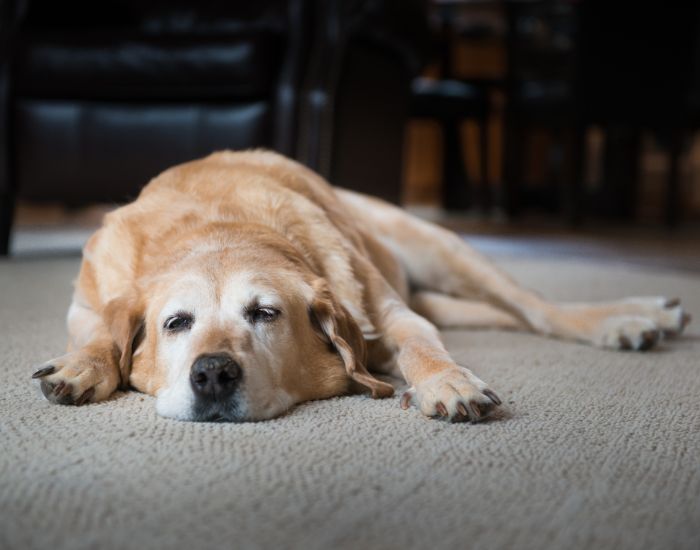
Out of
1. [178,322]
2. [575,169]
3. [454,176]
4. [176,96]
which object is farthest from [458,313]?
[454,176]

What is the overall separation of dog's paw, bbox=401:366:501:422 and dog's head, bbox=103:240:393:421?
0.13 m

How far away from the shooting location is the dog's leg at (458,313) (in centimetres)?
223

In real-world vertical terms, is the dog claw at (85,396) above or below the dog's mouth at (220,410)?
below

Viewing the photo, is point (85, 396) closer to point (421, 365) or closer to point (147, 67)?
point (421, 365)

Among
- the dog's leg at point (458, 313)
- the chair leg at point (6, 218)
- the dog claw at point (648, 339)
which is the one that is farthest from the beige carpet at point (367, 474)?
the chair leg at point (6, 218)

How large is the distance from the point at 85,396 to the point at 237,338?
0.30 metres

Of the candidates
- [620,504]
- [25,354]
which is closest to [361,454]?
[620,504]

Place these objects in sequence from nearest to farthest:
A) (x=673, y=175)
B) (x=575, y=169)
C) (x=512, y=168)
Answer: (x=575, y=169) → (x=673, y=175) → (x=512, y=168)

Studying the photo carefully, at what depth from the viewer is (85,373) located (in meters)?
1.40

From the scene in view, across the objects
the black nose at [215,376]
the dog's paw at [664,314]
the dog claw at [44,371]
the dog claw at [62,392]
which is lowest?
the dog's paw at [664,314]

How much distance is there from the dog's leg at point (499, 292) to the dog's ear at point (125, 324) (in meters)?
0.92

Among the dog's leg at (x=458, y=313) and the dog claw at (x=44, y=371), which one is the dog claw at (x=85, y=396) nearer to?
the dog claw at (x=44, y=371)

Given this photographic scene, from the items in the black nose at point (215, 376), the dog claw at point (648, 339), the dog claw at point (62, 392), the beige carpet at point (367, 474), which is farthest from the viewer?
the dog claw at point (648, 339)

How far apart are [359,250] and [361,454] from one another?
846 mm
